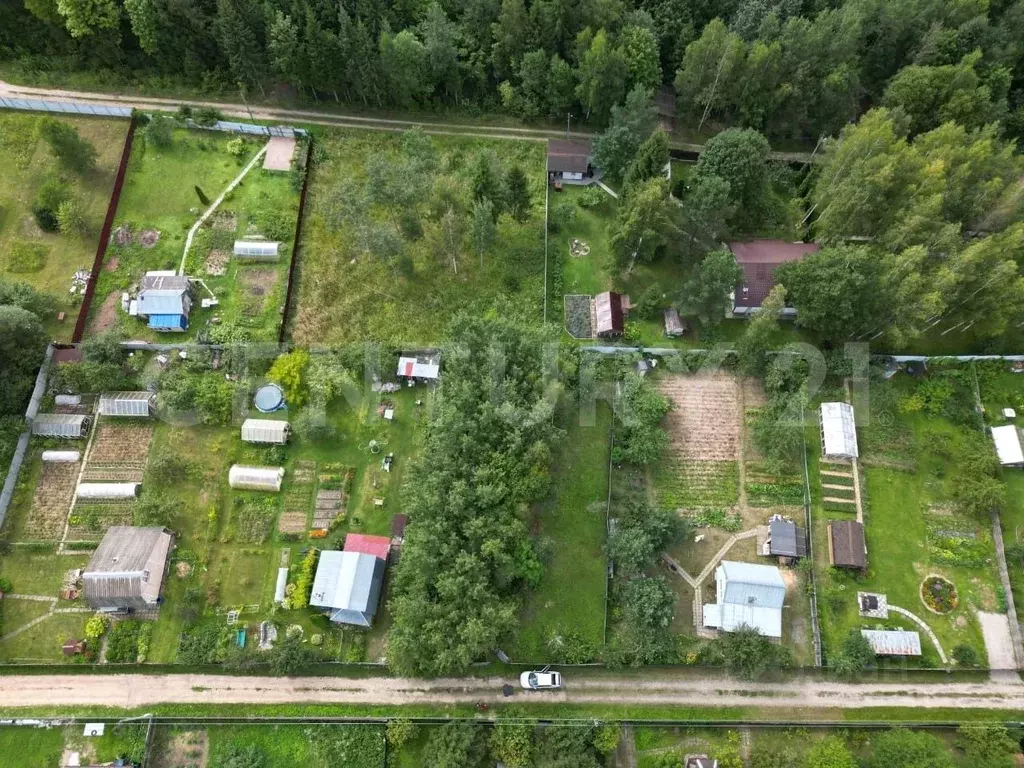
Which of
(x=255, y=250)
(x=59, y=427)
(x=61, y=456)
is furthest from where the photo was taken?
(x=255, y=250)

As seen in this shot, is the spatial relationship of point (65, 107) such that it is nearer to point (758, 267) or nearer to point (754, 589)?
point (758, 267)

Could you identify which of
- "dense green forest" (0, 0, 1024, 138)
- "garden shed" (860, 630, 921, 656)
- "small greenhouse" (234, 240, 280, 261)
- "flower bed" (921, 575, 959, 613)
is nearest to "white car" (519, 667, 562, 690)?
"garden shed" (860, 630, 921, 656)

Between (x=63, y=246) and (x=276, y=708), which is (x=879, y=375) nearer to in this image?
(x=276, y=708)

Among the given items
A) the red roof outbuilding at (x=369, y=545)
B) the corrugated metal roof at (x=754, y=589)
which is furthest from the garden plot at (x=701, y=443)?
the red roof outbuilding at (x=369, y=545)

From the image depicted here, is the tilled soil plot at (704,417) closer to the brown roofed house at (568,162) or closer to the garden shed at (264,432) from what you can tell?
the brown roofed house at (568,162)

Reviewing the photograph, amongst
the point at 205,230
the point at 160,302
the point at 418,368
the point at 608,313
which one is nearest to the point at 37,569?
the point at 160,302

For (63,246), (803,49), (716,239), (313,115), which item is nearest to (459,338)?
(716,239)
